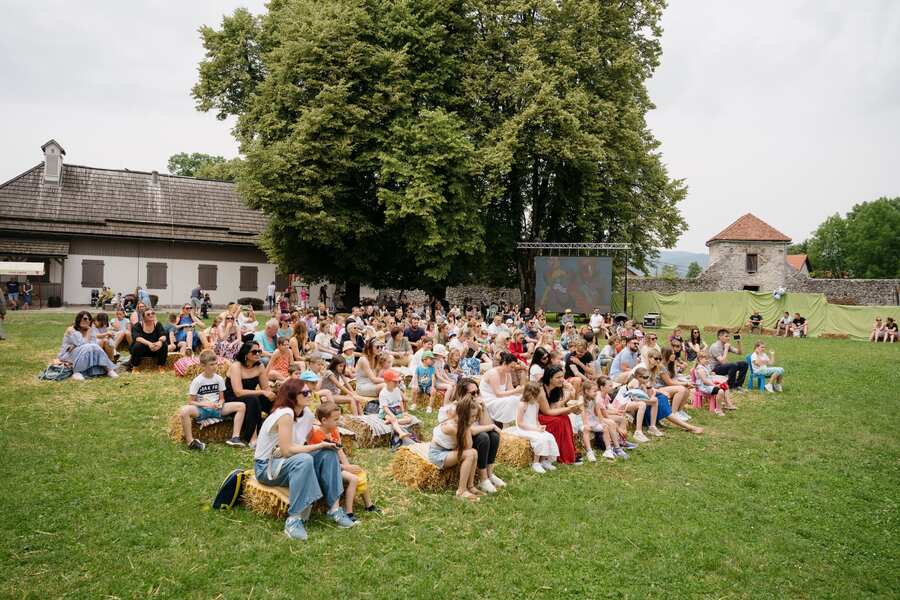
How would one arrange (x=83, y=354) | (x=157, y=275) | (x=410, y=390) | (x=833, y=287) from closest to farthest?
1. (x=83, y=354)
2. (x=410, y=390)
3. (x=157, y=275)
4. (x=833, y=287)

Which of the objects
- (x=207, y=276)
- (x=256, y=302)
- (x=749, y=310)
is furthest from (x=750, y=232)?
(x=207, y=276)

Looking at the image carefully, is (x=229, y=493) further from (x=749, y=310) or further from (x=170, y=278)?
(x=170, y=278)

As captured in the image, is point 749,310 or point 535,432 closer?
point 535,432

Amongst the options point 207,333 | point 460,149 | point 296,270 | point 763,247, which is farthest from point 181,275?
point 763,247

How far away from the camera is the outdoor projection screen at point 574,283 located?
2680 centimetres

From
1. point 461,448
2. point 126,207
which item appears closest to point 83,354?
point 461,448

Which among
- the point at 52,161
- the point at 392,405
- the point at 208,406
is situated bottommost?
the point at 392,405

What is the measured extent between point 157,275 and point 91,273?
326cm

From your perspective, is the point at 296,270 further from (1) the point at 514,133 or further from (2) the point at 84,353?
(2) the point at 84,353

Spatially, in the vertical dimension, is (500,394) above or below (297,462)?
above

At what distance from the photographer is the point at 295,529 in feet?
17.9

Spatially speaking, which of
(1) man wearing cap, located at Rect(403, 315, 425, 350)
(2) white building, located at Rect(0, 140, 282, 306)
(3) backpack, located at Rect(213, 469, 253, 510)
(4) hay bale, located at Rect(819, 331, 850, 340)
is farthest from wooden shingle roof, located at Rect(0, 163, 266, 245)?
(3) backpack, located at Rect(213, 469, 253, 510)

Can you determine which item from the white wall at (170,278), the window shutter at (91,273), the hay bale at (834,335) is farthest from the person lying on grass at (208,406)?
the window shutter at (91,273)

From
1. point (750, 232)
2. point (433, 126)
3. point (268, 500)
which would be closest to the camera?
point (268, 500)
